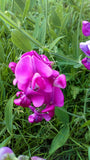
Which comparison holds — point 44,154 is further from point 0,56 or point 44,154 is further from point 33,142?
point 0,56

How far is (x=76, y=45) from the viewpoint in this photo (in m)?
1.49

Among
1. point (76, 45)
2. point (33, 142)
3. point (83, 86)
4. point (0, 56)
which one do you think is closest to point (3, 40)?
point (0, 56)

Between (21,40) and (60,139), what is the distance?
1.95ft

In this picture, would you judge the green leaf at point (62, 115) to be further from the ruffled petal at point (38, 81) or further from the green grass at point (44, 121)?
the ruffled petal at point (38, 81)

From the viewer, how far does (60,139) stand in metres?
1.19

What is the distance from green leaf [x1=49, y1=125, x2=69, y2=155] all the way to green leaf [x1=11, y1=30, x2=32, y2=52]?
1.71 ft

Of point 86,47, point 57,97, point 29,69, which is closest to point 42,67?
point 29,69

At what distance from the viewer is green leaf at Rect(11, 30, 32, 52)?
3.93 feet

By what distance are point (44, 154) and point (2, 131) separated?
0.90 feet

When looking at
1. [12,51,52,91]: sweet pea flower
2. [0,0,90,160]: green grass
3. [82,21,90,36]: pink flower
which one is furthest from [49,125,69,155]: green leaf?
[82,21,90,36]: pink flower

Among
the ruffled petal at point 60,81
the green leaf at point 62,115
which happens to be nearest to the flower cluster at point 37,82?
the ruffled petal at point 60,81

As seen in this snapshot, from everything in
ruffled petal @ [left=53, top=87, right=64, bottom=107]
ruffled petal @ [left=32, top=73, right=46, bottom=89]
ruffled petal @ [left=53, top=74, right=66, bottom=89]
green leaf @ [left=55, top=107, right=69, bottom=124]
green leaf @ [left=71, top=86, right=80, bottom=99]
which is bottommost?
green leaf @ [left=55, top=107, right=69, bottom=124]

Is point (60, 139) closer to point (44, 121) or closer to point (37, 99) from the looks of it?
point (44, 121)

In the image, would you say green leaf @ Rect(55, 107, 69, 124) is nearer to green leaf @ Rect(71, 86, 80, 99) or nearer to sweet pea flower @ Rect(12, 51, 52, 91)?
green leaf @ Rect(71, 86, 80, 99)
